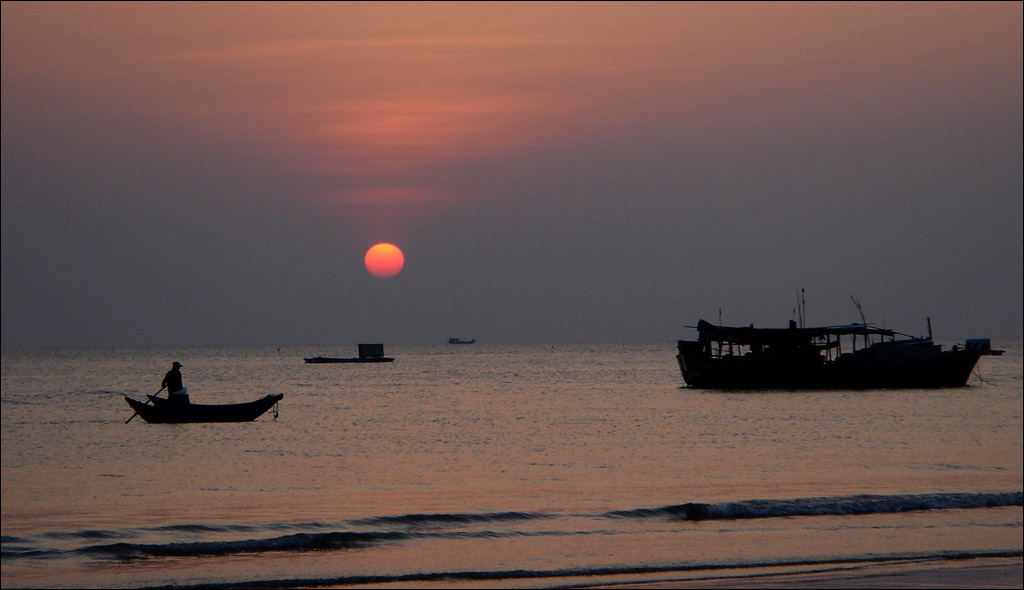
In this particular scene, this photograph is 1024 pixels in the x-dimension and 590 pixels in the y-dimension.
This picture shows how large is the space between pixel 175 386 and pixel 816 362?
38.8m

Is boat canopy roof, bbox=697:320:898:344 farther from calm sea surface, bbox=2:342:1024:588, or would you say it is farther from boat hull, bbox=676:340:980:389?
calm sea surface, bbox=2:342:1024:588

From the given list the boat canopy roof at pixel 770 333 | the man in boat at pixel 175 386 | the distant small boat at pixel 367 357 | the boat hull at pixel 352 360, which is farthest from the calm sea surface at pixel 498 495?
the distant small boat at pixel 367 357

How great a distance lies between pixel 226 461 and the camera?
3291cm

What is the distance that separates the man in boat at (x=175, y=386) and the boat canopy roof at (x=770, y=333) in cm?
3239

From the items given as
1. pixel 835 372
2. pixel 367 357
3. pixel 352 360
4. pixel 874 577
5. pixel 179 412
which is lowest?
pixel 352 360

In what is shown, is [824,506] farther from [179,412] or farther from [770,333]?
[770,333]

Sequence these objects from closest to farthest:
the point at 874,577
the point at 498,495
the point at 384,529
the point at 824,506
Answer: the point at 874,577
the point at 384,529
the point at 824,506
the point at 498,495

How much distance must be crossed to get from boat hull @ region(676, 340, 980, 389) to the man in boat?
34529mm

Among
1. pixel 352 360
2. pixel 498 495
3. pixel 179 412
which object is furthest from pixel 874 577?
pixel 352 360

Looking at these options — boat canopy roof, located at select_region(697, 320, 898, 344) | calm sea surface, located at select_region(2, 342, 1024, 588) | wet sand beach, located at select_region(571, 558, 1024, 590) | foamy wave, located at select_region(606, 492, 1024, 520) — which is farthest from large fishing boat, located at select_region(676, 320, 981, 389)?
wet sand beach, located at select_region(571, 558, 1024, 590)

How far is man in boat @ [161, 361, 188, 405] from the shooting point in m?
41.5

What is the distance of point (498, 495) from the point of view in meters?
24.0

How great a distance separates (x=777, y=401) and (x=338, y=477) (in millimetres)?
37662

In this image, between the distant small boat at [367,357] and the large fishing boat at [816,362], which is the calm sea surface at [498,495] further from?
the distant small boat at [367,357]
